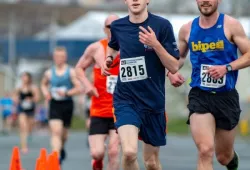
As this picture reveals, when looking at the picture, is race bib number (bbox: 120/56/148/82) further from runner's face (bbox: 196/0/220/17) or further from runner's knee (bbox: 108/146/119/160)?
runner's knee (bbox: 108/146/119/160)

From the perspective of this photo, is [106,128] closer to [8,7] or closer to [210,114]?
[210,114]

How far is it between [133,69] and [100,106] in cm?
255

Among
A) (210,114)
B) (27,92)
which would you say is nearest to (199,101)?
(210,114)

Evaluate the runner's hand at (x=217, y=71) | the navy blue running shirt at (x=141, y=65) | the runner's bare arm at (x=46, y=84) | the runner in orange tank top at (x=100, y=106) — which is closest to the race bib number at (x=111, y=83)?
the runner in orange tank top at (x=100, y=106)

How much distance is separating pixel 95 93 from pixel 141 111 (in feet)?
7.04

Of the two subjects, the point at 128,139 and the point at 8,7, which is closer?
the point at 128,139

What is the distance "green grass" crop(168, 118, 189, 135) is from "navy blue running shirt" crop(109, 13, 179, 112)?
80.7 feet

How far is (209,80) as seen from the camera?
33.3 feet

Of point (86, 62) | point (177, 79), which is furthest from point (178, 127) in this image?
point (177, 79)

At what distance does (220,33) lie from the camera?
398 inches

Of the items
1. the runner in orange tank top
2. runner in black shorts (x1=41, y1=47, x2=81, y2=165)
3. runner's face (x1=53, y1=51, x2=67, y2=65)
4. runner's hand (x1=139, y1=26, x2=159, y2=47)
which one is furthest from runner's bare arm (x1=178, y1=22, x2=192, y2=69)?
runner's face (x1=53, y1=51, x2=67, y2=65)

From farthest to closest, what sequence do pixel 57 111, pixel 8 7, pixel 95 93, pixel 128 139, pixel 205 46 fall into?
pixel 8 7, pixel 57 111, pixel 95 93, pixel 205 46, pixel 128 139

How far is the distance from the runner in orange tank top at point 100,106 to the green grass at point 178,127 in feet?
73.0

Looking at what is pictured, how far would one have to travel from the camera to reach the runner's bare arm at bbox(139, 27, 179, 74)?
941cm
